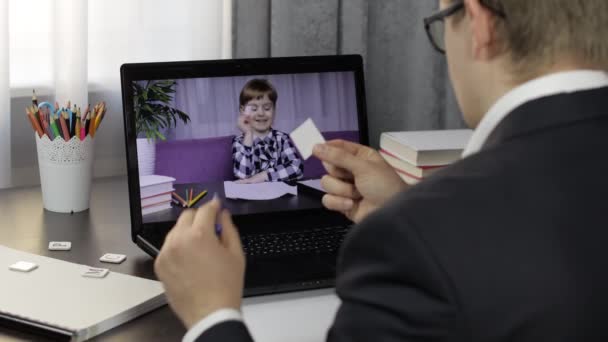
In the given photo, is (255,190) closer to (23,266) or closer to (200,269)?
(23,266)

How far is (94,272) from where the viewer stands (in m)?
1.18

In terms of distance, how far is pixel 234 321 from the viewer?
0.78 meters

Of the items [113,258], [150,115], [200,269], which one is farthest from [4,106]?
[200,269]

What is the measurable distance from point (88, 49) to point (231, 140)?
43 centimetres

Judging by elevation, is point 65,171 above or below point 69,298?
above

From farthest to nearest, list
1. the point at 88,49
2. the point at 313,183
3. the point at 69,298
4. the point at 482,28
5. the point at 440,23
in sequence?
the point at 88,49 < the point at 313,183 < the point at 69,298 < the point at 440,23 < the point at 482,28

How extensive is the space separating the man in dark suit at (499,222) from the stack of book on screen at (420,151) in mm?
646

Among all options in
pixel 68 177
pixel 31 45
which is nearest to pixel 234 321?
pixel 68 177

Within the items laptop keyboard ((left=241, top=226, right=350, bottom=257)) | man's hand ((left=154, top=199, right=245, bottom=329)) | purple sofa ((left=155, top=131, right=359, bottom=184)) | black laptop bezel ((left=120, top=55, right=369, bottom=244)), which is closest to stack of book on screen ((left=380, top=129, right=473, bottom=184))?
black laptop bezel ((left=120, top=55, right=369, bottom=244))

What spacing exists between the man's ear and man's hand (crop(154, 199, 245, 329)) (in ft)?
1.03

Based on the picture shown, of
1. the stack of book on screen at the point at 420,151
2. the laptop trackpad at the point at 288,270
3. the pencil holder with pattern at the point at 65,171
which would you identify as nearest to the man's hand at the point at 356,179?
the laptop trackpad at the point at 288,270

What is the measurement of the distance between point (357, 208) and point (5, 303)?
18.8 inches

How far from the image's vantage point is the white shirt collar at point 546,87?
0.73 meters

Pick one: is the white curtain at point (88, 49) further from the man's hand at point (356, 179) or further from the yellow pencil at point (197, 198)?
the man's hand at point (356, 179)
